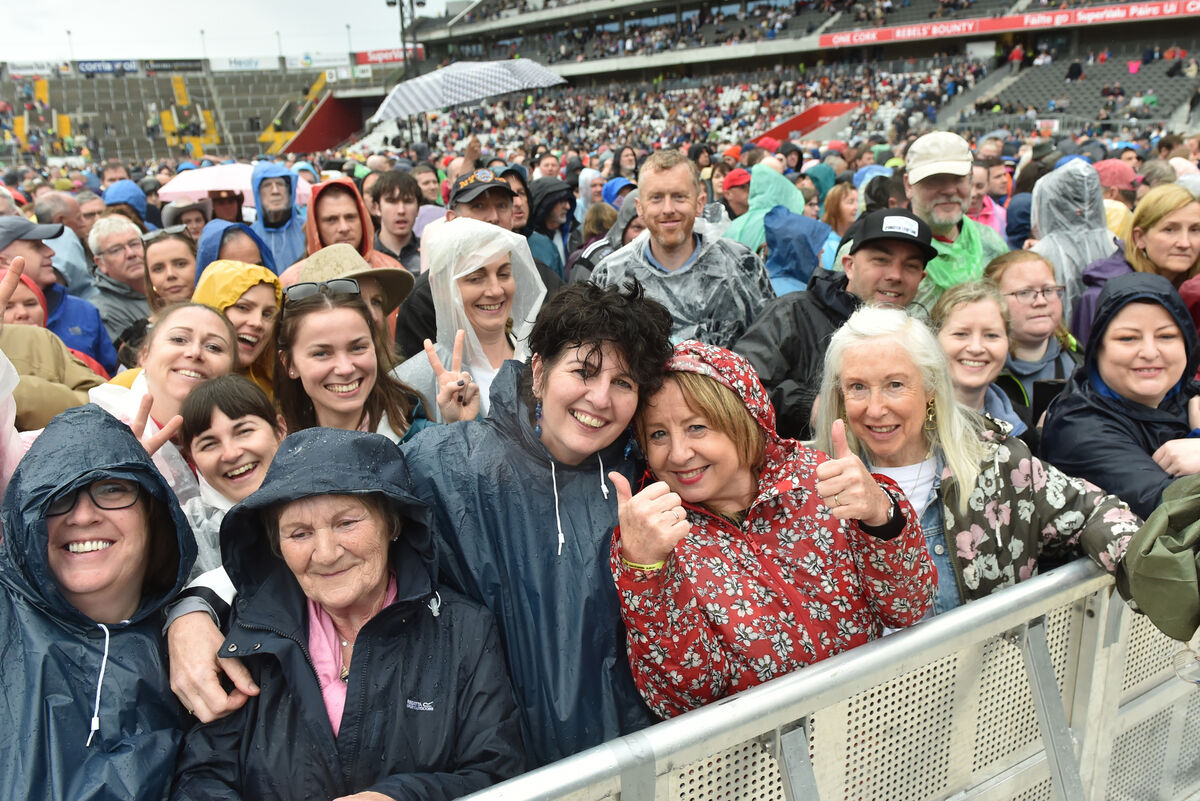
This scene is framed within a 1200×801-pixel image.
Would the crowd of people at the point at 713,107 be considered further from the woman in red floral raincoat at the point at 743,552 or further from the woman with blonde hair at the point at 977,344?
the woman in red floral raincoat at the point at 743,552

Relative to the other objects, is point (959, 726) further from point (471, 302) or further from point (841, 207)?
point (841, 207)

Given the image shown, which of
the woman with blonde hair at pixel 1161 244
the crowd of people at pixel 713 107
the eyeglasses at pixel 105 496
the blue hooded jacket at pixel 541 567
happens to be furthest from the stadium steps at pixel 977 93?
the eyeglasses at pixel 105 496

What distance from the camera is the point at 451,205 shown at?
188 inches

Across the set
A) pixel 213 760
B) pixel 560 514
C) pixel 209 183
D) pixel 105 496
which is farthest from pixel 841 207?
pixel 209 183

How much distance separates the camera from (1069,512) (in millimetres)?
2197

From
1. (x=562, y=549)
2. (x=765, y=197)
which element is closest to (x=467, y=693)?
(x=562, y=549)

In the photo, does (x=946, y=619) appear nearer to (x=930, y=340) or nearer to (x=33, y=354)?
(x=930, y=340)

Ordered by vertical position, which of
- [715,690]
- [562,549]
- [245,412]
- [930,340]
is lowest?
[715,690]

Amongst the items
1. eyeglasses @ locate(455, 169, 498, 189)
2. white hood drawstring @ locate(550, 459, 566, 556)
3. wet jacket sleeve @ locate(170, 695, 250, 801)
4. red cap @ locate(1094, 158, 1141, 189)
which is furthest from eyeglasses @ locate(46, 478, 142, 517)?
red cap @ locate(1094, 158, 1141, 189)

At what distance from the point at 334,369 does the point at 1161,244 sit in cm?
374

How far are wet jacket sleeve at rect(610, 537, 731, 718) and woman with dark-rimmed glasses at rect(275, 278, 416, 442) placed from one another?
1132mm

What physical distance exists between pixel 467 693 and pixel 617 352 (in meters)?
0.85

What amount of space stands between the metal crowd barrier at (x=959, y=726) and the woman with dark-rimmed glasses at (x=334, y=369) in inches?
55.4

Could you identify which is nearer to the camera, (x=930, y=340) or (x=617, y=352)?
(x=617, y=352)
